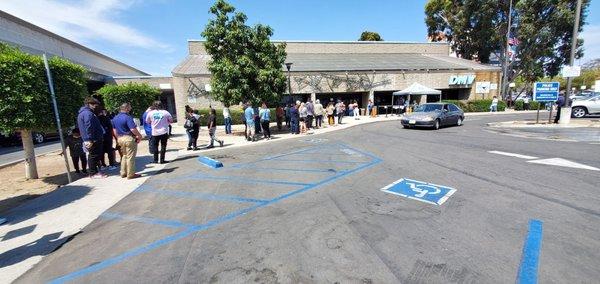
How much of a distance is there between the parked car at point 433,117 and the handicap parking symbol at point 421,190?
10.4 meters

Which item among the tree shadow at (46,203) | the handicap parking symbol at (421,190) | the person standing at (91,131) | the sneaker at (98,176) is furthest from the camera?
the sneaker at (98,176)

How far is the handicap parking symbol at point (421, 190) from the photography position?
4.87 m

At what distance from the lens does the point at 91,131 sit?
22.2ft

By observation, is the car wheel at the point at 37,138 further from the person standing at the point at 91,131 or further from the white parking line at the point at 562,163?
the white parking line at the point at 562,163

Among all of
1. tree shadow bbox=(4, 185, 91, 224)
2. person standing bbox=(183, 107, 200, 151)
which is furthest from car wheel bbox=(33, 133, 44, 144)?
tree shadow bbox=(4, 185, 91, 224)

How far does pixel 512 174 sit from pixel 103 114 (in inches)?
407

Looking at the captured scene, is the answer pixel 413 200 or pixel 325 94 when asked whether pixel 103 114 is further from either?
pixel 325 94

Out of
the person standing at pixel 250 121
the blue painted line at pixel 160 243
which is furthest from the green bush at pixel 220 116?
the blue painted line at pixel 160 243

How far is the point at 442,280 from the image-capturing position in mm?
2691

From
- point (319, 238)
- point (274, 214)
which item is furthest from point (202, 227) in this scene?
point (319, 238)

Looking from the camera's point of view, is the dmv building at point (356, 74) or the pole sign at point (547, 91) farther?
the dmv building at point (356, 74)

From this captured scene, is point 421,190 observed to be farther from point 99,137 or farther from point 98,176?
point 98,176

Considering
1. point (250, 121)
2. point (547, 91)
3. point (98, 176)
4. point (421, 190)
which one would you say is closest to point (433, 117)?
point (547, 91)

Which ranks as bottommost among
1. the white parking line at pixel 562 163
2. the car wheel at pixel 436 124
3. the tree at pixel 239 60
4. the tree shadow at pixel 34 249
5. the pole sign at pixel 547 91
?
the tree shadow at pixel 34 249
